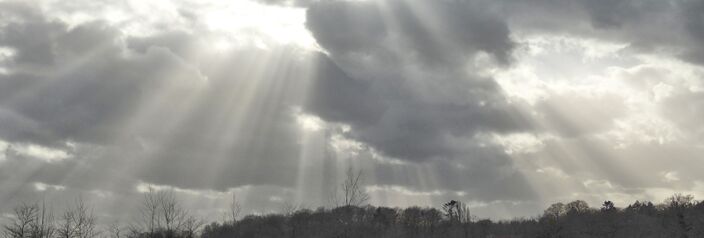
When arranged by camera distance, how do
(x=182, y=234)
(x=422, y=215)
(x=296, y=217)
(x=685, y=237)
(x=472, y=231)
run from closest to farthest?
(x=182, y=234), (x=685, y=237), (x=472, y=231), (x=296, y=217), (x=422, y=215)

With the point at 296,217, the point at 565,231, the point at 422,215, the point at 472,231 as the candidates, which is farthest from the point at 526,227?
the point at 296,217

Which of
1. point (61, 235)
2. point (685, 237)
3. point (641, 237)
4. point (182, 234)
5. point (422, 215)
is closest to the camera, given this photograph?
point (61, 235)

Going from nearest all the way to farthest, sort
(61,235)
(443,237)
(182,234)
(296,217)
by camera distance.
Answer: (61,235) < (182,234) < (443,237) < (296,217)

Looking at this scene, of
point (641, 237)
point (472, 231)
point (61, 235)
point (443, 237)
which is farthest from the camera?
point (472, 231)

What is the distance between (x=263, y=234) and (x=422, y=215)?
63.7 m

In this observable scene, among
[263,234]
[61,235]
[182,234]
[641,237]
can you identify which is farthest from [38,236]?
[641,237]

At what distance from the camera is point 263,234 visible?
140 m

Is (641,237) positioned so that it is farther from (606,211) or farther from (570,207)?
(570,207)

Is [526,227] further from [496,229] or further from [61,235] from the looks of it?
[61,235]

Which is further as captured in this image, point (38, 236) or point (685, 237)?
point (685, 237)

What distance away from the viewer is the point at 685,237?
4407 inches

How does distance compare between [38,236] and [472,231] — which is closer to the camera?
[38,236]

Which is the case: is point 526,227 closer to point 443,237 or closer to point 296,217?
point 443,237

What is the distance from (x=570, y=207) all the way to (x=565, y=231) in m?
56.9
